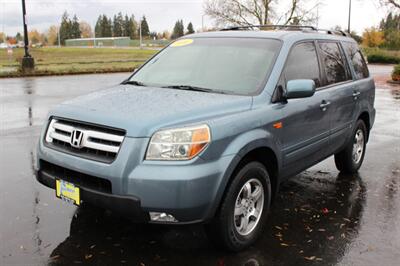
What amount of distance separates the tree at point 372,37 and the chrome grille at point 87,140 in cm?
7735

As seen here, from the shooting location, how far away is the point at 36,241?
4047 mm

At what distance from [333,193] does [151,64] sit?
273 centimetres

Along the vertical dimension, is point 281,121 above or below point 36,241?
above

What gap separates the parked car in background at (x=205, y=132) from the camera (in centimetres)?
340

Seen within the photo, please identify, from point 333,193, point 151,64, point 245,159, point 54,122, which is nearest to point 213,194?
point 245,159

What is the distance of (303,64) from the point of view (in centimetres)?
492

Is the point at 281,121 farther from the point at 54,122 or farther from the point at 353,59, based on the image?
the point at 353,59

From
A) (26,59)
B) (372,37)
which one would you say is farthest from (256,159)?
(372,37)

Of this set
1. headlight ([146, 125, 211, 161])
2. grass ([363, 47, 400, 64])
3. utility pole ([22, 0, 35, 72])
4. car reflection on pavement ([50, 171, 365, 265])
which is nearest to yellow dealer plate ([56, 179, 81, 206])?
car reflection on pavement ([50, 171, 365, 265])

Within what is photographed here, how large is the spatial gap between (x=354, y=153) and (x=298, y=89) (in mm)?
2653

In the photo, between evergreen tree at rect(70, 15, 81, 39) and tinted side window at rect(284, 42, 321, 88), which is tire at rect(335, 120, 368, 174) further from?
evergreen tree at rect(70, 15, 81, 39)

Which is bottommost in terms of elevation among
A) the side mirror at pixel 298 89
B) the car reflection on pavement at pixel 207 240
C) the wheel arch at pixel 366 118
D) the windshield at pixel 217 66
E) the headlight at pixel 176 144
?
the car reflection on pavement at pixel 207 240

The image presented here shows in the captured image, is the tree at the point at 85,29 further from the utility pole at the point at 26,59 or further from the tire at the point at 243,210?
the tire at the point at 243,210

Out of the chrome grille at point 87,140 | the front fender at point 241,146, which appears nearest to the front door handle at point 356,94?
the front fender at point 241,146
